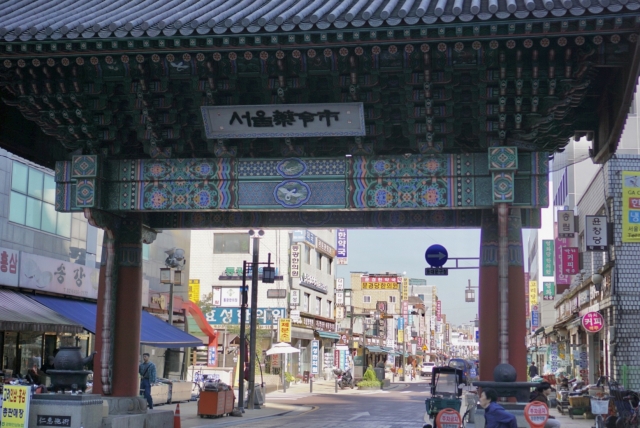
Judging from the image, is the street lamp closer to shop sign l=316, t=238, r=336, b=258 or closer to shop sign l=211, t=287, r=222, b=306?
shop sign l=211, t=287, r=222, b=306

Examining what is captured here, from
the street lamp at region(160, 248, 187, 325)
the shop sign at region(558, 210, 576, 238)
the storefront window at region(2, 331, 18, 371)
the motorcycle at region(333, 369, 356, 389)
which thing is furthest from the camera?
the motorcycle at region(333, 369, 356, 389)

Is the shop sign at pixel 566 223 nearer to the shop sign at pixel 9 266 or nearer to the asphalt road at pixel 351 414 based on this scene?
the asphalt road at pixel 351 414

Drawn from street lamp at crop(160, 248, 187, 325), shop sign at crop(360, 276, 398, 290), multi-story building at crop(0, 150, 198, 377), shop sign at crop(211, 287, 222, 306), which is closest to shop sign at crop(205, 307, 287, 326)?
shop sign at crop(211, 287, 222, 306)

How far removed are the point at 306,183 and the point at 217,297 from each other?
47448 mm

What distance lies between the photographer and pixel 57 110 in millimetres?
16703

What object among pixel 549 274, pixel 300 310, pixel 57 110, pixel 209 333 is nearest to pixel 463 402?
pixel 57 110

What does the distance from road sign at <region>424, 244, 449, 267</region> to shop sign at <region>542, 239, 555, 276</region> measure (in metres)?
28.0

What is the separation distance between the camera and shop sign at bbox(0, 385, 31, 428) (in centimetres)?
1488

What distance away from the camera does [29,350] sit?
28125 mm

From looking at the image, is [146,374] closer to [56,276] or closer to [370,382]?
[56,276]

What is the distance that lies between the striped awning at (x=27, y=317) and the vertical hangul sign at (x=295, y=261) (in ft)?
116

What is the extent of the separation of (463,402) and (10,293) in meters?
14.0

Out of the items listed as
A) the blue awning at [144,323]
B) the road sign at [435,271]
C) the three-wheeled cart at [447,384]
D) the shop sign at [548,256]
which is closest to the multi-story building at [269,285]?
the shop sign at [548,256]

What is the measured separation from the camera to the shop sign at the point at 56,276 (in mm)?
26747
